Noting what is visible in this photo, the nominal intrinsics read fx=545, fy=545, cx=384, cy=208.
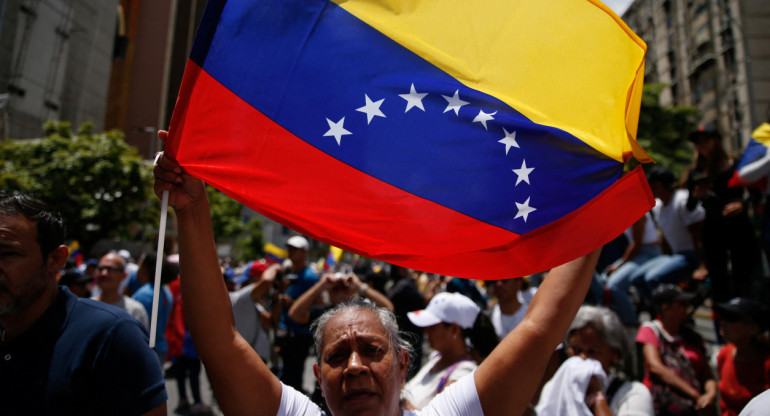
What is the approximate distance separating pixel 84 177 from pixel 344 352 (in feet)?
85.4

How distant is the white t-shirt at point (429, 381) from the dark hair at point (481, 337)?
325mm

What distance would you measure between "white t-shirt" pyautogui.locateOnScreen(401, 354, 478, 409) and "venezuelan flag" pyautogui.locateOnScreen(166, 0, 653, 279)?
51.9 inches

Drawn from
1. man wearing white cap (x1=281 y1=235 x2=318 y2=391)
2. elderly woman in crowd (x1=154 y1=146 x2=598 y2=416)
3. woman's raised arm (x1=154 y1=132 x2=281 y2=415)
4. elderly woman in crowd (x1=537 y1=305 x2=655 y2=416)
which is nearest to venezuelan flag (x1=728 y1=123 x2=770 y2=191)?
elderly woman in crowd (x1=537 y1=305 x2=655 y2=416)

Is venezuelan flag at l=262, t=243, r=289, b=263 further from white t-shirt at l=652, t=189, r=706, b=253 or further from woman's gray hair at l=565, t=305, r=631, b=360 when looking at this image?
woman's gray hair at l=565, t=305, r=631, b=360

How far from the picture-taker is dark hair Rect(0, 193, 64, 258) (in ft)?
7.10

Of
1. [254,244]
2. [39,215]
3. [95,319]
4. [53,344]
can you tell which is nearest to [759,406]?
[95,319]

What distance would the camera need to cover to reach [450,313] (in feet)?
12.4

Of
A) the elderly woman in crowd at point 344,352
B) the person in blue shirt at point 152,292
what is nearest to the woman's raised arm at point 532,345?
the elderly woman in crowd at point 344,352

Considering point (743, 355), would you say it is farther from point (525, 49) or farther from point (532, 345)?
point (525, 49)

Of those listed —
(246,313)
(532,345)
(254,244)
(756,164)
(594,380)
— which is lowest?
(254,244)

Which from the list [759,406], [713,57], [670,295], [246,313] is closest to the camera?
[759,406]

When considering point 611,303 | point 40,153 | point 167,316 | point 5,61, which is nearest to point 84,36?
point 5,61

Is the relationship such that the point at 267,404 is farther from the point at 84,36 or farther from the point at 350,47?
the point at 84,36

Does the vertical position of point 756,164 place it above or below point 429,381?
above
